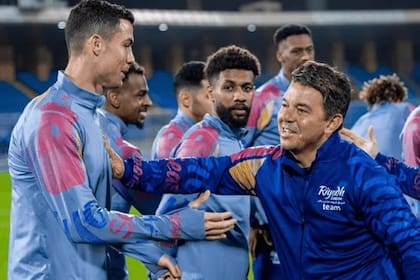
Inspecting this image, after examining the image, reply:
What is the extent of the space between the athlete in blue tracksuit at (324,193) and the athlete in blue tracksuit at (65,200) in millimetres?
346

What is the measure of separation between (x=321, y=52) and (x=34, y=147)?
80.1ft

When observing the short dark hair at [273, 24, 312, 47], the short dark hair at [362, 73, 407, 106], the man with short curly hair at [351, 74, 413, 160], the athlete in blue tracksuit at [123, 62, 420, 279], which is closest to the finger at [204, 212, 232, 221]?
the athlete in blue tracksuit at [123, 62, 420, 279]

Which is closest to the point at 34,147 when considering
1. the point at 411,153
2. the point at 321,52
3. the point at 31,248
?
the point at 31,248

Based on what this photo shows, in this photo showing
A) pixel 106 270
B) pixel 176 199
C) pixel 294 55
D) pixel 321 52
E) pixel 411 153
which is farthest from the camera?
pixel 321 52

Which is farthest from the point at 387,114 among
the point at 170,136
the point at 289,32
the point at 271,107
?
the point at 170,136

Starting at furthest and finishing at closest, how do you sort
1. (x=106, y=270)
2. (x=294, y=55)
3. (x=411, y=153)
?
1. (x=294, y=55)
2. (x=411, y=153)
3. (x=106, y=270)

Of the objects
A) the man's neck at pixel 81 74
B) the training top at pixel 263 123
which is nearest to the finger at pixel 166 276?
the man's neck at pixel 81 74

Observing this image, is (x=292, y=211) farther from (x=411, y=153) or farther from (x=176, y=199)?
(x=411, y=153)

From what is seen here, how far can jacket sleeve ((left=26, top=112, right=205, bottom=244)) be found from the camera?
253cm

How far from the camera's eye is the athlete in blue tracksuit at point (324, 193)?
268 cm

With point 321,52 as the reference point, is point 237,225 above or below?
below

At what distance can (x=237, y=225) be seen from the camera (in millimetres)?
3537

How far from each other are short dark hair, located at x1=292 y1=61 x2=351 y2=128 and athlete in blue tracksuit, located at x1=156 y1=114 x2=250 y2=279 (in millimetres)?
771

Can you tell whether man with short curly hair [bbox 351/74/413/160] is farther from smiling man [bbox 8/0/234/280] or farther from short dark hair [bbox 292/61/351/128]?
smiling man [bbox 8/0/234/280]
